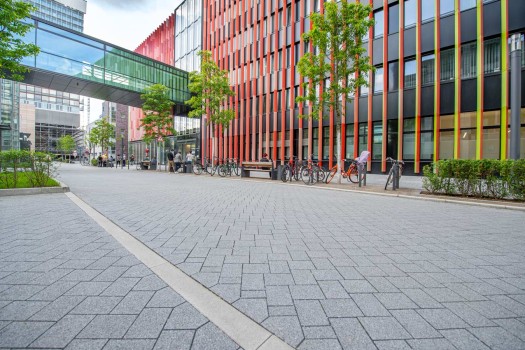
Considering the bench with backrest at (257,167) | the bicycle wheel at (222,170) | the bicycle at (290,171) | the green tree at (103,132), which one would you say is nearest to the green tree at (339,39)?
the bicycle at (290,171)

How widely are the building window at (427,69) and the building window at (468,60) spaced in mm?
1674

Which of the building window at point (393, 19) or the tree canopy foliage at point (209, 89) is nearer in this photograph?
the building window at point (393, 19)

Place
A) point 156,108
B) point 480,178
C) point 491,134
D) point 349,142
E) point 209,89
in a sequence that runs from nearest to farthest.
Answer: point 480,178
point 491,134
point 349,142
point 209,89
point 156,108

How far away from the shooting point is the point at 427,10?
18.8 m

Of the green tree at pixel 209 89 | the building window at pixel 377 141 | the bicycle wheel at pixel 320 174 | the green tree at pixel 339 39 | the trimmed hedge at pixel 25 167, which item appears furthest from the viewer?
the green tree at pixel 209 89

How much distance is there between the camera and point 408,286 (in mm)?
2627

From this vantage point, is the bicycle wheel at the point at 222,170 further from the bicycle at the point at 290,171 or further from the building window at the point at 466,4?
the building window at the point at 466,4

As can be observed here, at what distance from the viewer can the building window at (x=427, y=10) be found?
18.6 meters

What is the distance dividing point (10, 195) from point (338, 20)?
14.0 m

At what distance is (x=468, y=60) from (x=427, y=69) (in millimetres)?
2227

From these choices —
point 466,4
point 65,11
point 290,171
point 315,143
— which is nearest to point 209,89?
point 315,143

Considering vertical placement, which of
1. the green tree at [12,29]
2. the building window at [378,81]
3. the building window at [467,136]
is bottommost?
the building window at [467,136]

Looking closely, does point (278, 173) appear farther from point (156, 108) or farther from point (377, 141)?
point (156, 108)

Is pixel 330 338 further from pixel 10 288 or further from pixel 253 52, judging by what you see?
pixel 253 52
